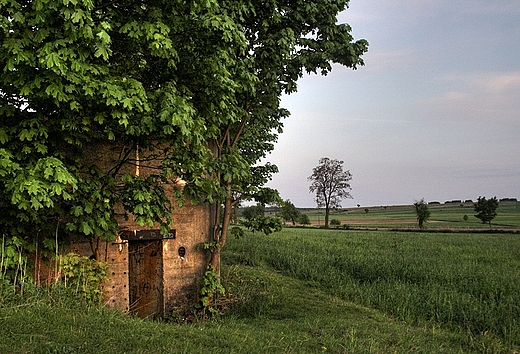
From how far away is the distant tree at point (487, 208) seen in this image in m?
49.9

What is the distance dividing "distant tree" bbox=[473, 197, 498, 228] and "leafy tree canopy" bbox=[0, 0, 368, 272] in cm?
4656

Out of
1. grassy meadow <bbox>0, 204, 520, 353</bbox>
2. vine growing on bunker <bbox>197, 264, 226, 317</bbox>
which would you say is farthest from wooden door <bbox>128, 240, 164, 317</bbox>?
vine growing on bunker <bbox>197, 264, 226, 317</bbox>

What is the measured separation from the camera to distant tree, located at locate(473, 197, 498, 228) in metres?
49.9

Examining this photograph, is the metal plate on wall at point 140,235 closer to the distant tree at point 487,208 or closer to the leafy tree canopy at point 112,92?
the leafy tree canopy at point 112,92

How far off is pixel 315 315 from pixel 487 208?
4731 centimetres

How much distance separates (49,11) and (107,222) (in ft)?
12.6

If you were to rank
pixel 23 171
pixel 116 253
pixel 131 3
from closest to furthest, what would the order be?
1. pixel 23 171
2. pixel 131 3
3. pixel 116 253

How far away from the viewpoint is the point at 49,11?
20.3ft

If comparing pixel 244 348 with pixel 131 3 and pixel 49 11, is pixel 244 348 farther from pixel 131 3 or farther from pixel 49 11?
pixel 131 3

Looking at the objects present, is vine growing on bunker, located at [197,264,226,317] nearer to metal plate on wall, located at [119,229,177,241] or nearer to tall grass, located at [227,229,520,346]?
metal plate on wall, located at [119,229,177,241]

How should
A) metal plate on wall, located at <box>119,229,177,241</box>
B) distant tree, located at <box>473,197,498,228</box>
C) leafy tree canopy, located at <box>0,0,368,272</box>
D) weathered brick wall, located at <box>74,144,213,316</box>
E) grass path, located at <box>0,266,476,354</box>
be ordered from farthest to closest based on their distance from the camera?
distant tree, located at <box>473,197,498,228</box>
metal plate on wall, located at <box>119,229,177,241</box>
weathered brick wall, located at <box>74,144,213,316</box>
leafy tree canopy, located at <box>0,0,368,272</box>
grass path, located at <box>0,266,476,354</box>

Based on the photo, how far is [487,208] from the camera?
1982 inches

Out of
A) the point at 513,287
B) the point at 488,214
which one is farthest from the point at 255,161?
the point at 488,214

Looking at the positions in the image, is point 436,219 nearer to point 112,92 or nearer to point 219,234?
point 219,234
